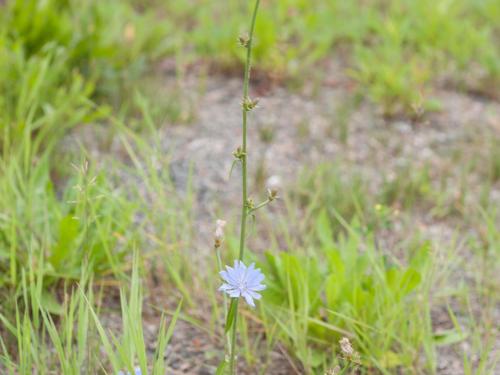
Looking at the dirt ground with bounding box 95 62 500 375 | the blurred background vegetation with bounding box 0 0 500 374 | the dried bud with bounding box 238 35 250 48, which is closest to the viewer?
the dried bud with bounding box 238 35 250 48

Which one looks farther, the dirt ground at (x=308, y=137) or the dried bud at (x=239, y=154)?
the dirt ground at (x=308, y=137)

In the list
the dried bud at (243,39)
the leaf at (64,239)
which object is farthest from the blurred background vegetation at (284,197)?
the dried bud at (243,39)

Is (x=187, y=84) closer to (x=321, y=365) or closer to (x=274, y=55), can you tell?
(x=274, y=55)

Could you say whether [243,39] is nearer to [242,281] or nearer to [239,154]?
[239,154]

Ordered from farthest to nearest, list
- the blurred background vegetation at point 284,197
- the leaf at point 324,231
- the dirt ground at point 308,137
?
the dirt ground at point 308,137
the leaf at point 324,231
the blurred background vegetation at point 284,197

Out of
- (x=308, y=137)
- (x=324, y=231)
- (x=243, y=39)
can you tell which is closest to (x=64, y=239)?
(x=324, y=231)

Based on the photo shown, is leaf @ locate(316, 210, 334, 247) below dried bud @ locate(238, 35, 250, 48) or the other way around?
below

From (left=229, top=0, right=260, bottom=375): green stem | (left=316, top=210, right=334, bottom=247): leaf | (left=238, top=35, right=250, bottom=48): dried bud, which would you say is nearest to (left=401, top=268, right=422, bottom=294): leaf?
(left=316, top=210, right=334, bottom=247): leaf

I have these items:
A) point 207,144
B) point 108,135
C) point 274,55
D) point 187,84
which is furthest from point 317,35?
point 108,135

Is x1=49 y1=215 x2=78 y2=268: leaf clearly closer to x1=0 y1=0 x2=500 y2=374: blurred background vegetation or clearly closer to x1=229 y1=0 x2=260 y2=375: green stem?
x1=0 y1=0 x2=500 y2=374: blurred background vegetation

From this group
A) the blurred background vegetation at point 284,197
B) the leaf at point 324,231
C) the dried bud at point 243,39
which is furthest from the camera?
the leaf at point 324,231

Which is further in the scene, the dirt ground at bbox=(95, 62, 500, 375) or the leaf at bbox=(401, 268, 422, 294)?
the dirt ground at bbox=(95, 62, 500, 375)

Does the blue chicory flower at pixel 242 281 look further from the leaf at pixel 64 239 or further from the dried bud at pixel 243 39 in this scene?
the leaf at pixel 64 239
